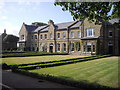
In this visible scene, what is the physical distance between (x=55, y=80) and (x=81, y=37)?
96.5 ft

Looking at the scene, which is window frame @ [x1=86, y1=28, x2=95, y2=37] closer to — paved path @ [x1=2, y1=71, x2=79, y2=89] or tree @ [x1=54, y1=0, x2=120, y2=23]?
tree @ [x1=54, y1=0, x2=120, y2=23]

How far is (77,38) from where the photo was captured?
39969mm

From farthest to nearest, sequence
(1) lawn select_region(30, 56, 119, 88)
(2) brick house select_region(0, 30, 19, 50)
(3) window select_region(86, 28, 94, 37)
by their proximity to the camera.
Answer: (2) brick house select_region(0, 30, 19, 50) < (3) window select_region(86, 28, 94, 37) < (1) lawn select_region(30, 56, 119, 88)

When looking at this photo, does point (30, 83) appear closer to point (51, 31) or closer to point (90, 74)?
point (90, 74)

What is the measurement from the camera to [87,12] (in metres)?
11.6

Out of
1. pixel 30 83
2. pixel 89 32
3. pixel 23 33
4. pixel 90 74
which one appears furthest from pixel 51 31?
pixel 30 83

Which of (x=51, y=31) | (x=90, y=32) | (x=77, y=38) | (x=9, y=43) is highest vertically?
(x=51, y=31)

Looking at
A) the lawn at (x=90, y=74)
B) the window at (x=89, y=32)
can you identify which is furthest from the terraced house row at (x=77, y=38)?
the lawn at (x=90, y=74)

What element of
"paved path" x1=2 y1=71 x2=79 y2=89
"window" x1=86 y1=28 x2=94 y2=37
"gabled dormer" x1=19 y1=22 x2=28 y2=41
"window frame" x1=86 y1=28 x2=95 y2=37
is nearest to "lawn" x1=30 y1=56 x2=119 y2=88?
"paved path" x1=2 y1=71 x2=79 y2=89

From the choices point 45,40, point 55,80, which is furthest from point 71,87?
point 45,40

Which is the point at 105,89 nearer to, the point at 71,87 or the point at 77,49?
the point at 71,87

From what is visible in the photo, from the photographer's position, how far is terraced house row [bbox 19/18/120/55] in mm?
34406

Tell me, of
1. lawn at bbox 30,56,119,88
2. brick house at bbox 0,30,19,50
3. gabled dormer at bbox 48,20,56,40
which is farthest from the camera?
brick house at bbox 0,30,19,50

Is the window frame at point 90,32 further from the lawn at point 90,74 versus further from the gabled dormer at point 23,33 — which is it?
the gabled dormer at point 23,33
